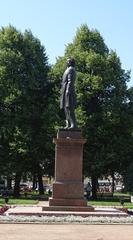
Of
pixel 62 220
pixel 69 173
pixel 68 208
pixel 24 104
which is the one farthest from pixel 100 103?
pixel 62 220

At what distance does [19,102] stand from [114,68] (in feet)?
31.1

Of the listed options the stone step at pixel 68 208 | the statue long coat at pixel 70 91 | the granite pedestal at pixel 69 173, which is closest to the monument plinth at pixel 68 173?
the granite pedestal at pixel 69 173

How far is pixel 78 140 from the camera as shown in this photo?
2500cm

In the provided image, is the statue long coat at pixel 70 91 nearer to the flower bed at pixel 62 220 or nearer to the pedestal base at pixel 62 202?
the pedestal base at pixel 62 202

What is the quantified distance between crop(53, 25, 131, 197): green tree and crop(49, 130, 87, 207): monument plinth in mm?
19463

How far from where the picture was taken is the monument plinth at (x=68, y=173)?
24625 millimetres

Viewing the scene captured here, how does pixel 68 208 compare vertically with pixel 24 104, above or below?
below

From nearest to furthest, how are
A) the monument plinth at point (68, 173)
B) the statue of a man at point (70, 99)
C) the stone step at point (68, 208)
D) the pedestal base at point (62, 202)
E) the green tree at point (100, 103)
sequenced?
the stone step at point (68, 208) < the pedestal base at point (62, 202) < the monument plinth at point (68, 173) < the statue of a man at point (70, 99) < the green tree at point (100, 103)
